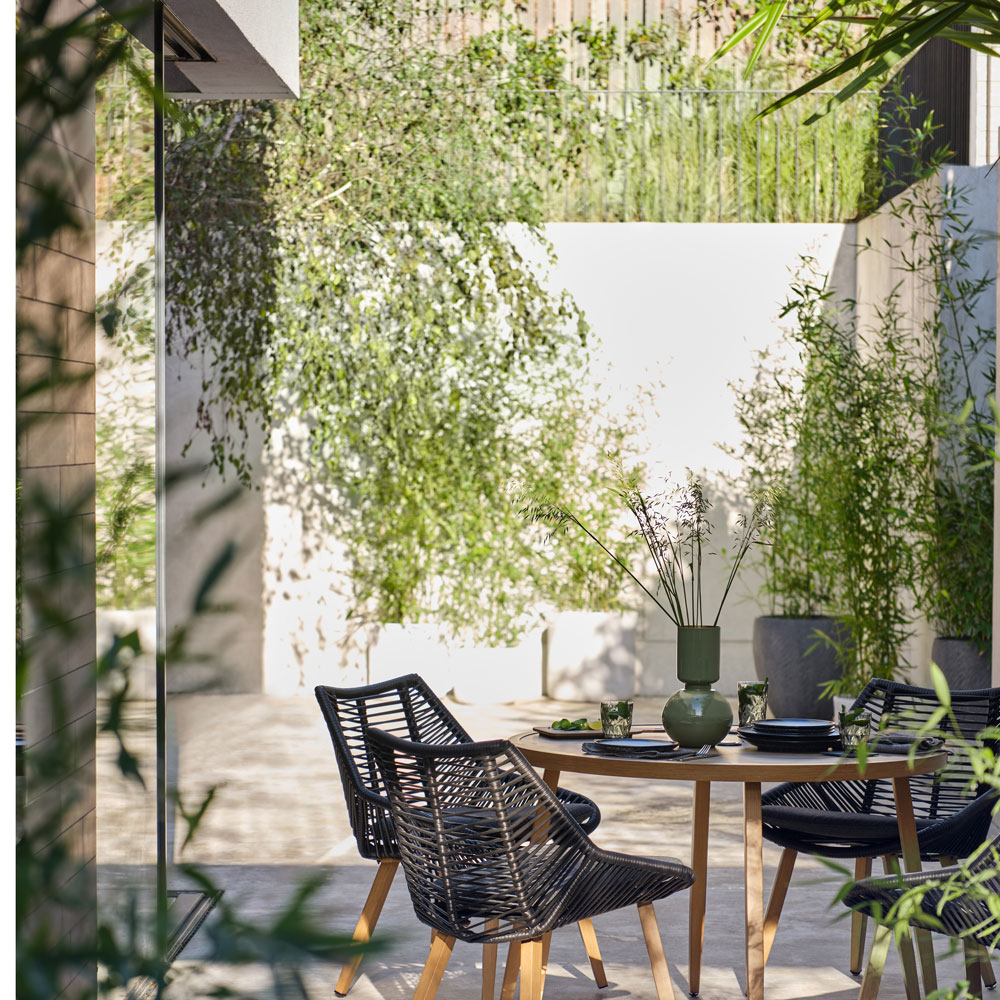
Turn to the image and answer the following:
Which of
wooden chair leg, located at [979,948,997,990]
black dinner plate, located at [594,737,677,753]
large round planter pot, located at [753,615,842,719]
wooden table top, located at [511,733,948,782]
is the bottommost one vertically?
wooden chair leg, located at [979,948,997,990]

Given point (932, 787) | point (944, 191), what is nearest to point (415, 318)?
point (944, 191)

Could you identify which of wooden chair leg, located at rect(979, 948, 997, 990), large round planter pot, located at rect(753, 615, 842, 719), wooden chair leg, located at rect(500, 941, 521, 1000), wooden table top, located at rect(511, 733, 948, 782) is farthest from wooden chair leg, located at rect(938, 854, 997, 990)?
large round planter pot, located at rect(753, 615, 842, 719)

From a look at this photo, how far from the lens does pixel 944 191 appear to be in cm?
604

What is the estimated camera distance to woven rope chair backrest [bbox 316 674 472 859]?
10.5ft

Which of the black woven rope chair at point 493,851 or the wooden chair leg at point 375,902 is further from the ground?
the black woven rope chair at point 493,851

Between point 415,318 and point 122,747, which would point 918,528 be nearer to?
point 415,318

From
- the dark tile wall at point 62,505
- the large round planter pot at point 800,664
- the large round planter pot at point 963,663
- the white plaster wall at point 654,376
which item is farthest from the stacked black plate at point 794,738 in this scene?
the white plaster wall at point 654,376

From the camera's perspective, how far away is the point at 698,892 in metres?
3.33

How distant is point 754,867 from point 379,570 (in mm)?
5000

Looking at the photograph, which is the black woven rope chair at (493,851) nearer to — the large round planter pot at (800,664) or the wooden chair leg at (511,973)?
the wooden chair leg at (511,973)

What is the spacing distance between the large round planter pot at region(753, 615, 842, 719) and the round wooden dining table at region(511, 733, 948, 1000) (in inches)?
150

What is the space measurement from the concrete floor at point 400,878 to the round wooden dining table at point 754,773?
0.92 ft

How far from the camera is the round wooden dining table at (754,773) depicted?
292 cm

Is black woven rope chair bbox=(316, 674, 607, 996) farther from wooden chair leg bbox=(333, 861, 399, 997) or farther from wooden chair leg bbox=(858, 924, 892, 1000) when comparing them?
wooden chair leg bbox=(858, 924, 892, 1000)
